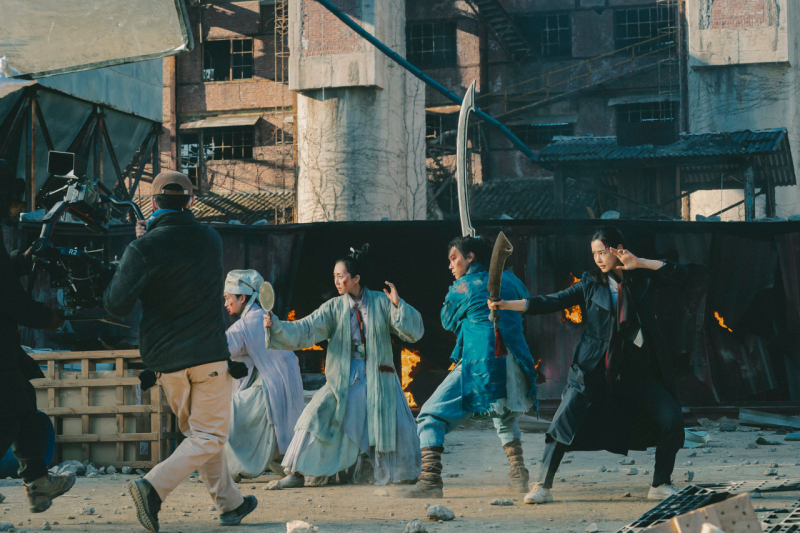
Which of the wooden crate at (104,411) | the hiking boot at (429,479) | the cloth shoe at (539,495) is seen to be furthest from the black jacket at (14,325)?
the cloth shoe at (539,495)

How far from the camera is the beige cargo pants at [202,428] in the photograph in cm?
510

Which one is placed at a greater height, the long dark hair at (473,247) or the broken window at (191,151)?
the broken window at (191,151)

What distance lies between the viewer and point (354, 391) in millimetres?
7117

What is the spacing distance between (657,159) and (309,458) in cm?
1539

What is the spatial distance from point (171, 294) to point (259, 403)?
2688 mm

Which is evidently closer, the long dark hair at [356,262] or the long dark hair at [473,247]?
the long dark hair at [473,247]

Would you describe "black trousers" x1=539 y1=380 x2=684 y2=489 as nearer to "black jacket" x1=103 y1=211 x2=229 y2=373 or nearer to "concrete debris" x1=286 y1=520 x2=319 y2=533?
"concrete debris" x1=286 y1=520 x2=319 y2=533

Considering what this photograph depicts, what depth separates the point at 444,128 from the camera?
31.7 meters

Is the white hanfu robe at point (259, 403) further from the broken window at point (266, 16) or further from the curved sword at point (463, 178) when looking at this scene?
the broken window at point (266, 16)

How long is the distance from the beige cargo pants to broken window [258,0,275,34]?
2905 centimetres

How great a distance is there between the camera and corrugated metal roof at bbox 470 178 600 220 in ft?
92.7

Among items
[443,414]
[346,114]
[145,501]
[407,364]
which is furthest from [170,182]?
[346,114]

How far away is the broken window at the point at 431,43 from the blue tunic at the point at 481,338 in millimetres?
26309

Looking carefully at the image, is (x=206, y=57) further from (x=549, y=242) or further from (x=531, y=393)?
(x=531, y=393)
